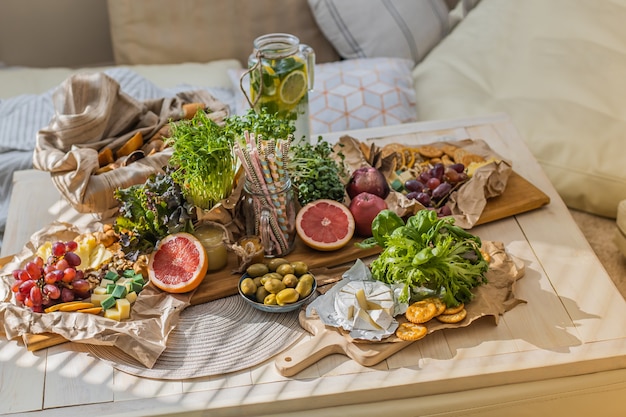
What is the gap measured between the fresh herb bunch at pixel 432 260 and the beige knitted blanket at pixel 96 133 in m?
0.62

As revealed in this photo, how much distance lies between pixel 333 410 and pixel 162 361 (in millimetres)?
353

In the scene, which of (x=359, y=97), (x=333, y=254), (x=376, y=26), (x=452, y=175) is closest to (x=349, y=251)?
(x=333, y=254)

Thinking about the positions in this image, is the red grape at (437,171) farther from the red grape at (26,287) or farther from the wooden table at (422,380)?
the red grape at (26,287)

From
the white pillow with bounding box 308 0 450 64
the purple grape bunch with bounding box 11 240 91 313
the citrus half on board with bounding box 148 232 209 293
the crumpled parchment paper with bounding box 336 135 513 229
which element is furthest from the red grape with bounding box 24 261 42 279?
the white pillow with bounding box 308 0 450 64

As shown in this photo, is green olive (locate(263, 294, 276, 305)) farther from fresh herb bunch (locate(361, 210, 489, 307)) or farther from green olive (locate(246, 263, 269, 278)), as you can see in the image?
fresh herb bunch (locate(361, 210, 489, 307))

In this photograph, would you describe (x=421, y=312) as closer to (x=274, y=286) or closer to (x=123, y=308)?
(x=274, y=286)

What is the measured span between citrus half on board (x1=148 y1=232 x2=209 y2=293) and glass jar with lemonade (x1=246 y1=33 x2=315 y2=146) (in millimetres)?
463

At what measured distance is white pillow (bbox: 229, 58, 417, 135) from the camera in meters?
2.76

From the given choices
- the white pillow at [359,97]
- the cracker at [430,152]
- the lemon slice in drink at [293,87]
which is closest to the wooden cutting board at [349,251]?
the cracker at [430,152]

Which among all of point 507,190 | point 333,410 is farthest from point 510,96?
point 333,410

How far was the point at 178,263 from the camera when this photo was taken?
1713 millimetres

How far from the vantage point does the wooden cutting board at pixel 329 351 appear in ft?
4.93

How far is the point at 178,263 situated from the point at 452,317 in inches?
23.7

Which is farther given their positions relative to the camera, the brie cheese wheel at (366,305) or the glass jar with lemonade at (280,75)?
the glass jar with lemonade at (280,75)
